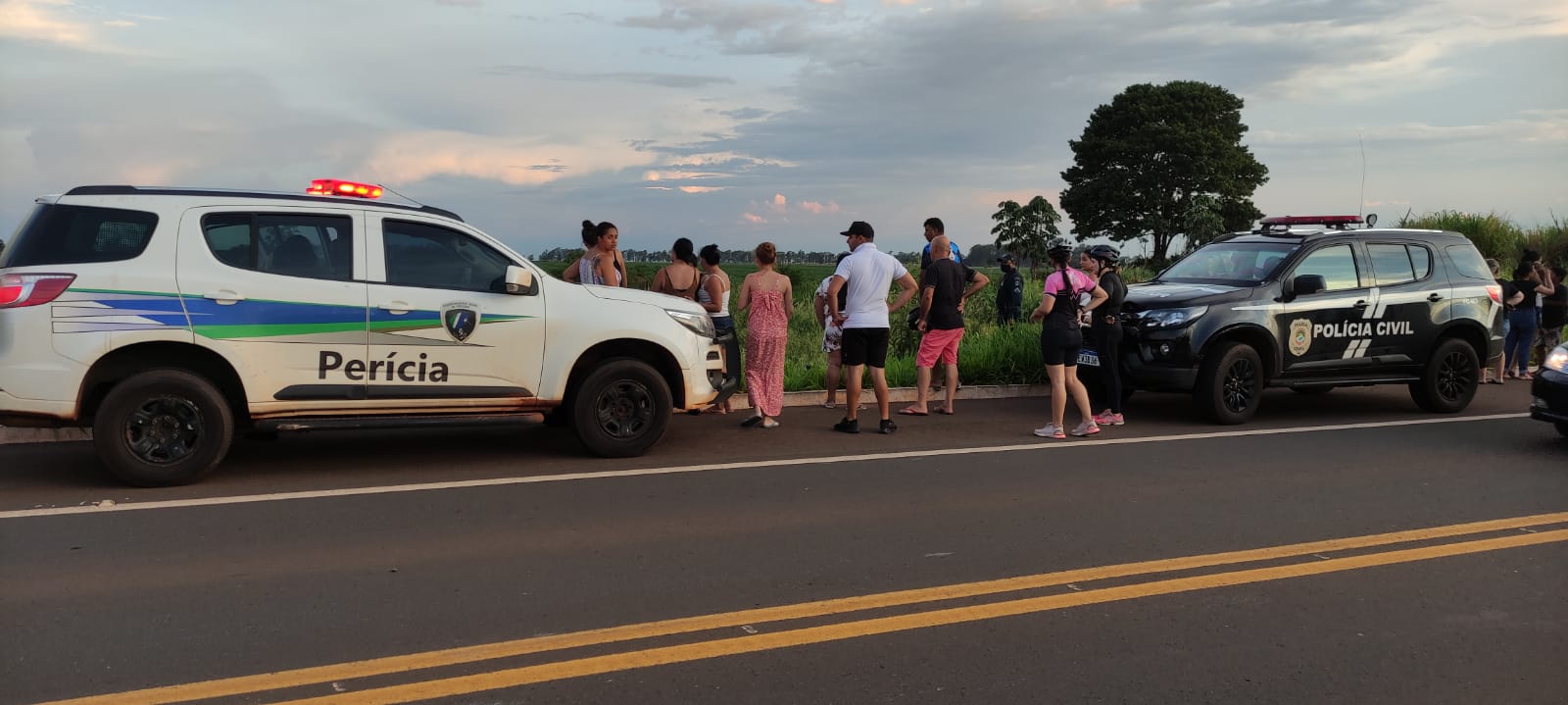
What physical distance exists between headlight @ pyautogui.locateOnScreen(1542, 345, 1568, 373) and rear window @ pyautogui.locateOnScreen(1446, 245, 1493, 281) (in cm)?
208

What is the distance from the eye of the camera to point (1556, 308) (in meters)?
14.4

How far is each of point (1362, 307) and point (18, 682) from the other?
35.2ft

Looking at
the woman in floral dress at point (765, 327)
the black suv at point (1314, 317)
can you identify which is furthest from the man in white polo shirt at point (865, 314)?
the black suv at point (1314, 317)

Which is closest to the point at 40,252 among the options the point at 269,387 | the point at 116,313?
the point at 116,313

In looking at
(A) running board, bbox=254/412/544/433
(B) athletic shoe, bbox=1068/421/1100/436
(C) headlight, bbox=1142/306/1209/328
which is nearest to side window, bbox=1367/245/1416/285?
(C) headlight, bbox=1142/306/1209/328

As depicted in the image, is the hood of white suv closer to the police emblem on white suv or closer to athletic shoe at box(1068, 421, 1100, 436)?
the police emblem on white suv

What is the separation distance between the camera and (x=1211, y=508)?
674 centimetres

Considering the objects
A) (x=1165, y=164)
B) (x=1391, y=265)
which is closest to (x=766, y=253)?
(x=1391, y=265)

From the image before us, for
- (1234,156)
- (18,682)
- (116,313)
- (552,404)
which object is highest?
(1234,156)

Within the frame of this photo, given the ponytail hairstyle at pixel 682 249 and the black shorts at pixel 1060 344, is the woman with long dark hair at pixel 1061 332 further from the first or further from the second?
the ponytail hairstyle at pixel 682 249

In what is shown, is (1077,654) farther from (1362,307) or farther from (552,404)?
(1362,307)

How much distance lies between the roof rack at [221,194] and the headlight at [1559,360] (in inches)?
346

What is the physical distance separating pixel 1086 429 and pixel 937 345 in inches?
67.4

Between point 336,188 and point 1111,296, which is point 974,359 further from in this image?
point 336,188
